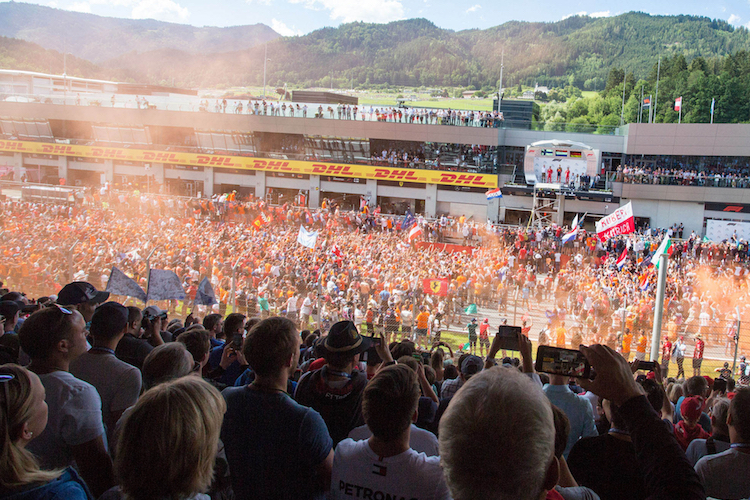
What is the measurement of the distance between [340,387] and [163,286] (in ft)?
27.2

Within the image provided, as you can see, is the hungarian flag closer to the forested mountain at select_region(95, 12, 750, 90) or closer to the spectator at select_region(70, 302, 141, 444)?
the spectator at select_region(70, 302, 141, 444)

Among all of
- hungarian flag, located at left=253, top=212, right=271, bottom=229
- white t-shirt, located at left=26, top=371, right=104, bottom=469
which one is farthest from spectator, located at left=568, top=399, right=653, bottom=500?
hungarian flag, located at left=253, top=212, right=271, bottom=229

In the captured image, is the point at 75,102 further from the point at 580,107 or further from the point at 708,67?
the point at 708,67

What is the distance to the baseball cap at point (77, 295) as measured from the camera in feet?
17.1

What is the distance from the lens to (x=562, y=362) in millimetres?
2273

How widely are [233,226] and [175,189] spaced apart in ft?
64.5

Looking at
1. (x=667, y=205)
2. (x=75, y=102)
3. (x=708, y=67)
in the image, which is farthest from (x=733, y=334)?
(x=708, y=67)

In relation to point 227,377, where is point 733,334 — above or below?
below

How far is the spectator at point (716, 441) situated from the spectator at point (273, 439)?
92.0 inches

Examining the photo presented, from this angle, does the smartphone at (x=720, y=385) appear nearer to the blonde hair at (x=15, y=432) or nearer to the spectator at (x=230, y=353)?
the spectator at (x=230, y=353)

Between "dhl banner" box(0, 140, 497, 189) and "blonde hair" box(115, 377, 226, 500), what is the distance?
3496 cm

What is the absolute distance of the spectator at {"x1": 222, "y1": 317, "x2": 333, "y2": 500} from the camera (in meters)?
2.57

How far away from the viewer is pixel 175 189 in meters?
43.8

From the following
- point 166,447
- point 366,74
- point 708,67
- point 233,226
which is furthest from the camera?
point 366,74
